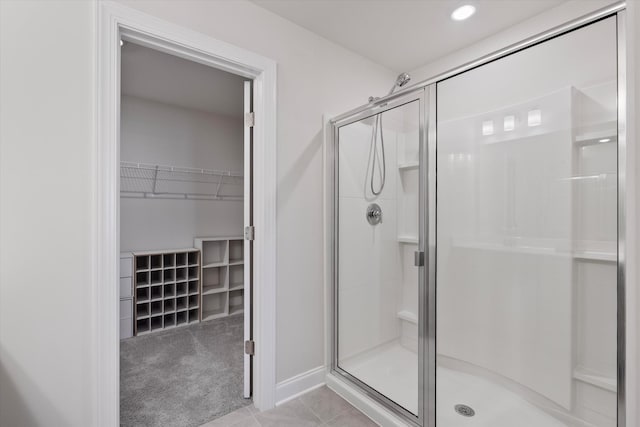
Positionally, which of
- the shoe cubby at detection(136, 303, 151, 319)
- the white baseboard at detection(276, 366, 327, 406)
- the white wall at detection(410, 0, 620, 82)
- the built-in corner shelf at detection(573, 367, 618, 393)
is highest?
the white wall at detection(410, 0, 620, 82)

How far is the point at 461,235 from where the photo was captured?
5.71 feet

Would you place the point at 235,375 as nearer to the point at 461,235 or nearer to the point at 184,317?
the point at 184,317

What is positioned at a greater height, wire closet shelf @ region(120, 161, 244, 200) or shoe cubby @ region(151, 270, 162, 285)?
wire closet shelf @ region(120, 161, 244, 200)

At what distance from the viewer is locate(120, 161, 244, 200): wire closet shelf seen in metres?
3.15

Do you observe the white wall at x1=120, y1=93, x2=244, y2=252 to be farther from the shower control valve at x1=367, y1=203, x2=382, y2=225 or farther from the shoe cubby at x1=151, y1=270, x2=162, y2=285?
the shower control valve at x1=367, y1=203, x2=382, y2=225

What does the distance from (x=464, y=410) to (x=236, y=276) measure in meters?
2.89

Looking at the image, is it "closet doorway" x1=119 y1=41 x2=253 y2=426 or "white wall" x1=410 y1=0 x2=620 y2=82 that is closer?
"white wall" x1=410 y1=0 x2=620 y2=82

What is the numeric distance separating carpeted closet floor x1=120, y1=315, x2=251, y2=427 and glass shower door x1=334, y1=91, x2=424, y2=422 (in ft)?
2.68

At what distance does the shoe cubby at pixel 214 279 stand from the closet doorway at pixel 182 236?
12mm

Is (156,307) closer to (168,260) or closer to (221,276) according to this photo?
(168,260)

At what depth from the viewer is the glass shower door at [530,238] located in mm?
1247

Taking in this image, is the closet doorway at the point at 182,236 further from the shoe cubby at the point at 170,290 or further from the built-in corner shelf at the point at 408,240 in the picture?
the built-in corner shelf at the point at 408,240

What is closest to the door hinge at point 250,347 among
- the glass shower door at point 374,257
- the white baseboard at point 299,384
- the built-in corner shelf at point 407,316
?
the white baseboard at point 299,384

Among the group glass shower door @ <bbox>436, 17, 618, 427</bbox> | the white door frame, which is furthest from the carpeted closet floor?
glass shower door @ <bbox>436, 17, 618, 427</bbox>
